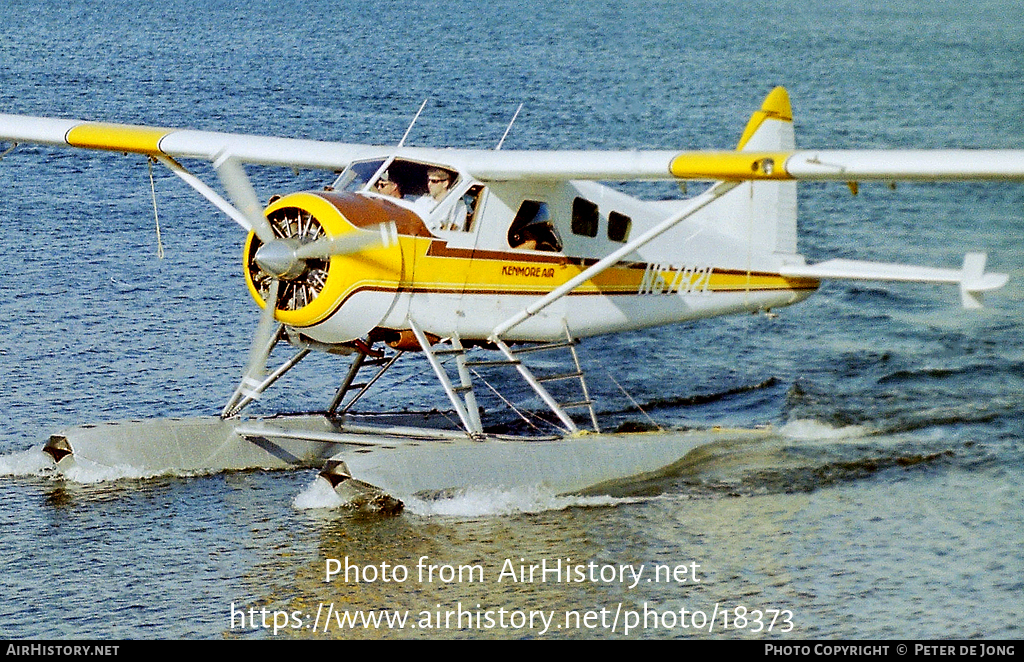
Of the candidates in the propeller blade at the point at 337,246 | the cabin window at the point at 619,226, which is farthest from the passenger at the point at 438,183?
the cabin window at the point at 619,226

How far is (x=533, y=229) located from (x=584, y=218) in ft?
1.93

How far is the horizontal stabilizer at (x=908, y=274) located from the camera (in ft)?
34.8

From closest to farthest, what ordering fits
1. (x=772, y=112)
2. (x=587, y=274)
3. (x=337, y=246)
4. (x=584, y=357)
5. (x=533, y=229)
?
(x=337, y=246)
(x=587, y=274)
(x=533, y=229)
(x=772, y=112)
(x=584, y=357)

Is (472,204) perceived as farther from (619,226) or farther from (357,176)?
(619,226)

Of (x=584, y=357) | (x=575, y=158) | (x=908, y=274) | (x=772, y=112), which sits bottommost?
(x=908, y=274)

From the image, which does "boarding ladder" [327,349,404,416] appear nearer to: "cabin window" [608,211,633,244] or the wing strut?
the wing strut

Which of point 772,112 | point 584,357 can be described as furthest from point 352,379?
point 772,112

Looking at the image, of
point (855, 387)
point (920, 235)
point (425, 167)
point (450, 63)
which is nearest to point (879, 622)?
point (425, 167)

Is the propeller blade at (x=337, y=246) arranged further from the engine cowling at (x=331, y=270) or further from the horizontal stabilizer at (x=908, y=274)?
the horizontal stabilizer at (x=908, y=274)

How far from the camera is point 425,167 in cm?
Answer: 1220

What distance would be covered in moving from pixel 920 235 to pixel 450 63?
1522cm

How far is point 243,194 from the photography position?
37.3 ft

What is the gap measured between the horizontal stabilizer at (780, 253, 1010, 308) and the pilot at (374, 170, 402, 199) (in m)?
4.19
